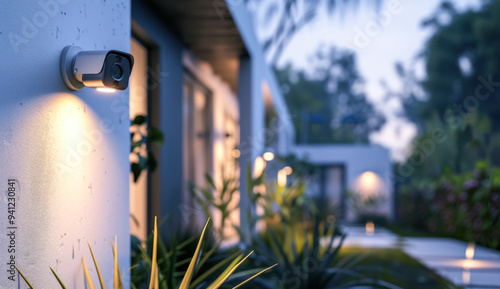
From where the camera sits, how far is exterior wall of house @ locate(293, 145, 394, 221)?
17375 millimetres

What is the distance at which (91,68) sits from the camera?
1923mm

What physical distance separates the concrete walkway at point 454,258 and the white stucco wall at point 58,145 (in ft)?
6.63

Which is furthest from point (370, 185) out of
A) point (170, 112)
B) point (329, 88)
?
point (329, 88)

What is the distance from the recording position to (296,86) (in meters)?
29.6

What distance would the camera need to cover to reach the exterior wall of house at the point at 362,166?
57.0 feet

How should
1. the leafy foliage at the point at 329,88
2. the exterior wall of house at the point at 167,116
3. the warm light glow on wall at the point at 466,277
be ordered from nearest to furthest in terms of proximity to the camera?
1. the exterior wall of house at the point at 167,116
2. the warm light glow on wall at the point at 466,277
3. the leafy foliage at the point at 329,88

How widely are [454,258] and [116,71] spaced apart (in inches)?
268

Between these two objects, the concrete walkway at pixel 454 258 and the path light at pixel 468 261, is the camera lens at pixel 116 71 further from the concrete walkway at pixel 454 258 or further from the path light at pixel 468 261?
the path light at pixel 468 261

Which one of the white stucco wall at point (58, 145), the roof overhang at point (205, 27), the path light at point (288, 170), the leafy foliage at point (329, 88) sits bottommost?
the path light at point (288, 170)

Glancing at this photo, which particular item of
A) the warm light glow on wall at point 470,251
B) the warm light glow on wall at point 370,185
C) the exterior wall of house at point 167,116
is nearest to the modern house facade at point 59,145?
the exterior wall of house at point 167,116

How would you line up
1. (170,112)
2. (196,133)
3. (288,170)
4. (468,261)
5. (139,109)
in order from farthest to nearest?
(288,170), (468,261), (196,133), (170,112), (139,109)

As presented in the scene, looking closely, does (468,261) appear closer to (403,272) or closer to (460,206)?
(403,272)

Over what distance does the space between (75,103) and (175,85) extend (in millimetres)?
3410

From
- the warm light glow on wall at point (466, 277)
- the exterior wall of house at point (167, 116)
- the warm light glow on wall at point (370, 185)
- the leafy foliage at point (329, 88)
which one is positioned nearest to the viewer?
the exterior wall of house at point (167, 116)
